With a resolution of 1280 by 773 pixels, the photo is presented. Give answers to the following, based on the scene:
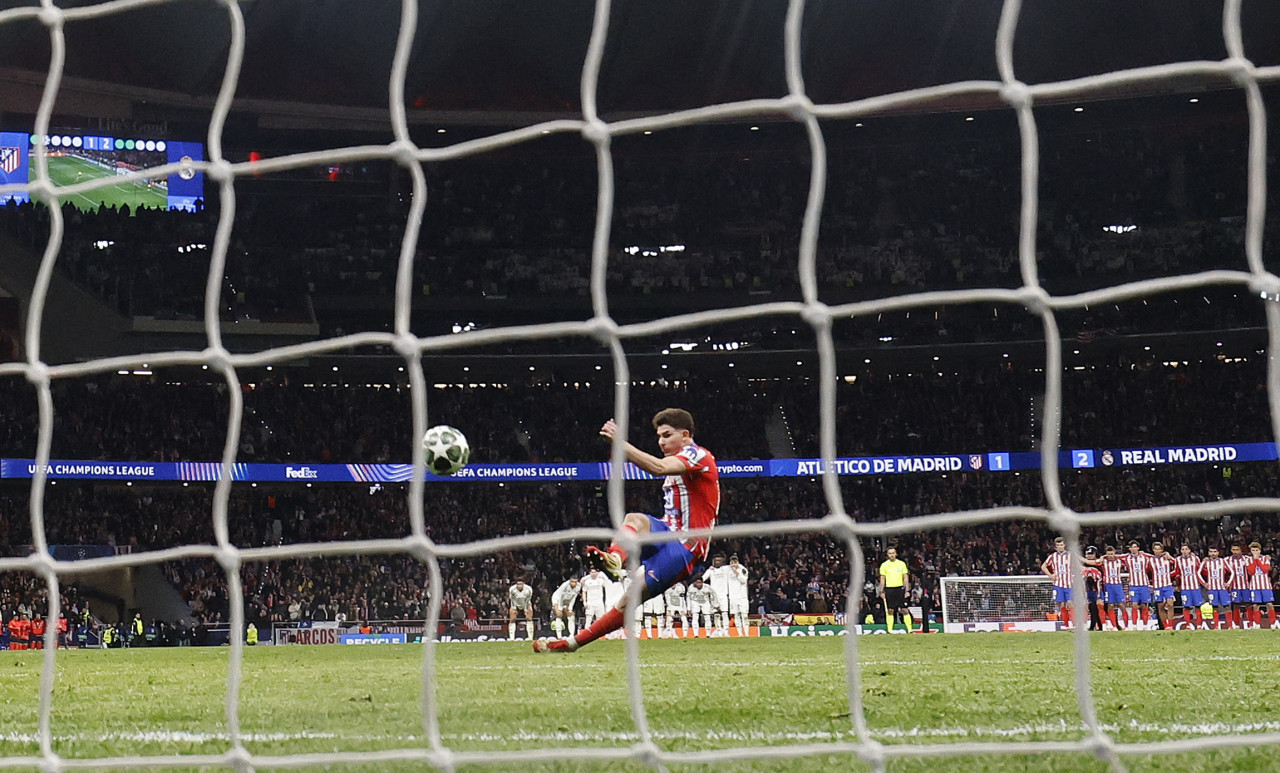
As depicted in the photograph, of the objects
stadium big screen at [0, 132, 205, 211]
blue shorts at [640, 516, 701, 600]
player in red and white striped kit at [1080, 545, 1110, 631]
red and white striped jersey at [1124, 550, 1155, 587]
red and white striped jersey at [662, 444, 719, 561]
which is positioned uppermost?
stadium big screen at [0, 132, 205, 211]

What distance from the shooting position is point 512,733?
4.90 metres

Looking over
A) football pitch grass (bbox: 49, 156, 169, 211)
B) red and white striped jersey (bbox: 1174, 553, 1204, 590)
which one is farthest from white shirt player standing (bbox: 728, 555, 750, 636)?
football pitch grass (bbox: 49, 156, 169, 211)

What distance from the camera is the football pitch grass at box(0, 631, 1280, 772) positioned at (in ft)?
14.5

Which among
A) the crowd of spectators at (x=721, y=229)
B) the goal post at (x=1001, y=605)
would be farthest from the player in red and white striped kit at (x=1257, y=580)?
the crowd of spectators at (x=721, y=229)

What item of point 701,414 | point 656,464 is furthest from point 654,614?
point 656,464

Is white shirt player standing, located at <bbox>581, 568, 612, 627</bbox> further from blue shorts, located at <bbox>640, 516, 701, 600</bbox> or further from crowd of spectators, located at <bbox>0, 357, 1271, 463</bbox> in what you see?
blue shorts, located at <bbox>640, 516, 701, 600</bbox>

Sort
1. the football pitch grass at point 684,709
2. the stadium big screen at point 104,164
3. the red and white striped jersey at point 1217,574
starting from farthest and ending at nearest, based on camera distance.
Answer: the stadium big screen at point 104,164, the red and white striped jersey at point 1217,574, the football pitch grass at point 684,709

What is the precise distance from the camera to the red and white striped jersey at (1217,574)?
68.9 ft

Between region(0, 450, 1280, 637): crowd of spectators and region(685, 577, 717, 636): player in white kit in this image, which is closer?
region(685, 577, 717, 636): player in white kit

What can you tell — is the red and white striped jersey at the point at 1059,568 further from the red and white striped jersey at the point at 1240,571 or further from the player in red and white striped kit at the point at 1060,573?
the red and white striped jersey at the point at 1240,571

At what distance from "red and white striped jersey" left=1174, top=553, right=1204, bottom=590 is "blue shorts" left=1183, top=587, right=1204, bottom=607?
59 millimetres

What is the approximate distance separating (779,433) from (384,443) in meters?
9.49

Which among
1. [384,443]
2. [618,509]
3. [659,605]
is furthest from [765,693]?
[384,443]

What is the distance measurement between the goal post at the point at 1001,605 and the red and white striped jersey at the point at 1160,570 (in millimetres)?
1908
